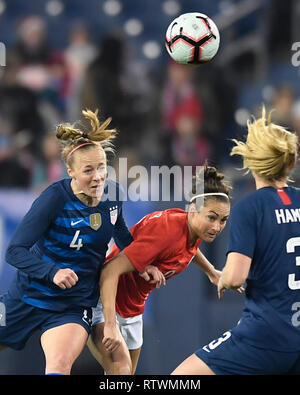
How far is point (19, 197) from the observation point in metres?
7.02

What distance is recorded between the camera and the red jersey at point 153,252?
13.7 feet

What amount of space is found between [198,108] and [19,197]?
2.64 meters

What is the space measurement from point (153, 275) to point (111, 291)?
0.89 feet

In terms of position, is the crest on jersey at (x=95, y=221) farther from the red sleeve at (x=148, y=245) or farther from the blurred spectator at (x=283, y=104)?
the blurred spectator at (x=283, y=104)

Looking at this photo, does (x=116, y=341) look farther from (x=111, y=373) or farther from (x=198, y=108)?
(x=198, y=108)

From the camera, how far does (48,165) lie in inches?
311

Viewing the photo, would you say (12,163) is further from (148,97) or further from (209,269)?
(209,269)

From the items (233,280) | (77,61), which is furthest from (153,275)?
(77,61)

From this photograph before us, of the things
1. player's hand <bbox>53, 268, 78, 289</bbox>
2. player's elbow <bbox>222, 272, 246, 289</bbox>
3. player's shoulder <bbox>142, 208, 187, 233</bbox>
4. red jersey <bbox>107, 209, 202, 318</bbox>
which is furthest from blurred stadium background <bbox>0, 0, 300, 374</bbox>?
player's elbow <bbox>222, 272, 246, 289</bbox>

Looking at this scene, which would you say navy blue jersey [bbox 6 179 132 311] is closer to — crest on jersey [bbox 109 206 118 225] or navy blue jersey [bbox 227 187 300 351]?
crest on jersey [bbox 109 206 118 225]

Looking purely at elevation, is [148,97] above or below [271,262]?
above

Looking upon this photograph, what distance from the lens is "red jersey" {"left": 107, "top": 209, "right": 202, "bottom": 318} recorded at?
13.7ft

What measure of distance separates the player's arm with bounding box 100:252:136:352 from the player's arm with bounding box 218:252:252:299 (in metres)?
0.80
